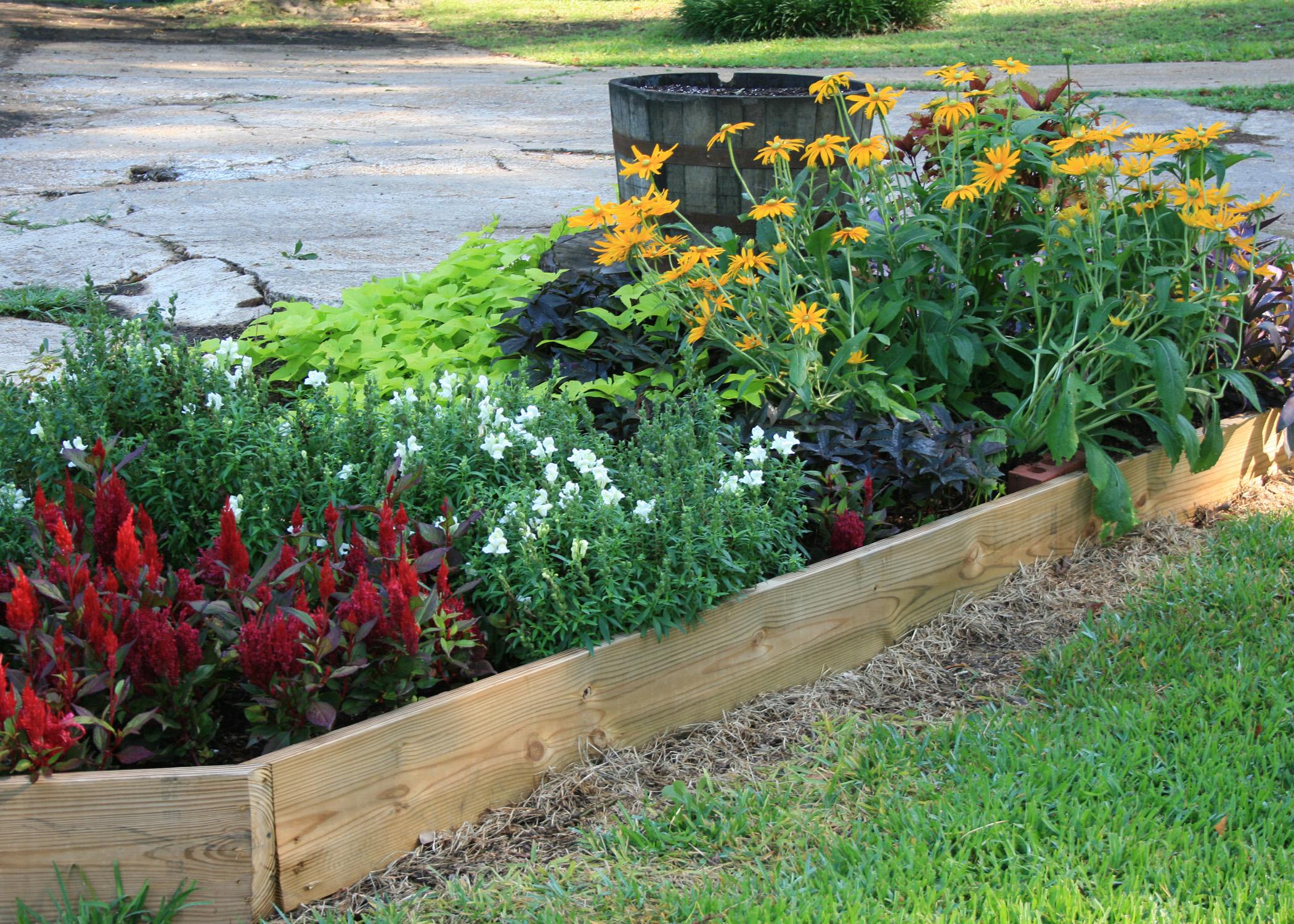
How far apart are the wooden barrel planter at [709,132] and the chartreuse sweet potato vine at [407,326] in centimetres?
55

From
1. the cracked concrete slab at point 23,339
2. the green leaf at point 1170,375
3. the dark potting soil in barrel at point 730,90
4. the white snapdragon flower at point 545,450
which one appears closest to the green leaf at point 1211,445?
the green leaf at point 1170,375

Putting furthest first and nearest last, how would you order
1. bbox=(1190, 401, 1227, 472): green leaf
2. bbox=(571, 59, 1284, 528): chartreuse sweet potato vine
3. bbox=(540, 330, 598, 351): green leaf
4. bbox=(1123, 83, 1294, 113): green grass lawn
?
bbox=(1123, 83, 1294, 113): green grass lawn, bbox=(540, 330, 598, 351): green leaf, bbox=(1190, 401, 1227, 472): green leaf, bbox=(571, 59, 1284, 528): chartreuse sweet potato vine

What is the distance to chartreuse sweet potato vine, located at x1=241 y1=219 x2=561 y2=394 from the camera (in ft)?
11.5

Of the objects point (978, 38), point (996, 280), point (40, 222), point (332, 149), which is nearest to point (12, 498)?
point (996, 280)

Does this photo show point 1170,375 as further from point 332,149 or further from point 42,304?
point 332,149

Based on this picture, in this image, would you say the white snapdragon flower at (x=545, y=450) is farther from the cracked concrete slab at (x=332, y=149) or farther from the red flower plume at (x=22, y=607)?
the cracked concrete slab at (x=332, y=149)

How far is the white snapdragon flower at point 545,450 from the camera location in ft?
8.23

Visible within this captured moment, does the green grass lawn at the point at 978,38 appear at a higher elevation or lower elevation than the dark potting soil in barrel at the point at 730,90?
higher

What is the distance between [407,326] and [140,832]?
215 cm

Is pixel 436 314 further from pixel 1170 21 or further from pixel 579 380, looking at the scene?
pixel 1170 21

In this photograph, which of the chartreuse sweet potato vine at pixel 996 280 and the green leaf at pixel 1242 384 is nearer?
the chartreuse sweet potato vine at pixel 996 280

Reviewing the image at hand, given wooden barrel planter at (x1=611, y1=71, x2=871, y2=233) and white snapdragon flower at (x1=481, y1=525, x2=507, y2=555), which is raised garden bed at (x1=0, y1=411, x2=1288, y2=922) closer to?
white snapdragon flower at (x1=481, y1=525, x2=507, y2=555)

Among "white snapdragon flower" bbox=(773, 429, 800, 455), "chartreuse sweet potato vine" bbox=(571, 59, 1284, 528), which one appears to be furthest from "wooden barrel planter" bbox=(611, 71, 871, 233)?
"white snapdragon flower" bbox=(773, 429, 800, 455)

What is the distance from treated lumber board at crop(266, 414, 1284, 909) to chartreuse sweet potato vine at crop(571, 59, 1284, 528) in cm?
25
